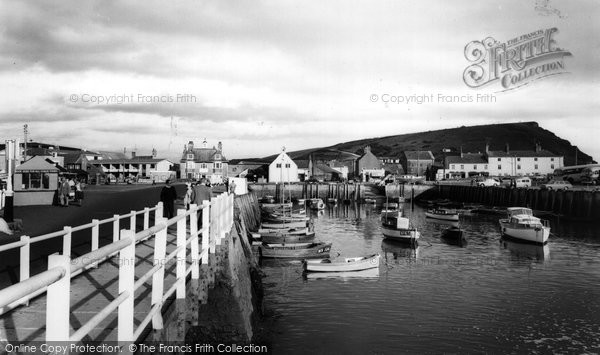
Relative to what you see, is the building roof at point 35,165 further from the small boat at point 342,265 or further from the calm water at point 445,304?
the small boat at point 342,265

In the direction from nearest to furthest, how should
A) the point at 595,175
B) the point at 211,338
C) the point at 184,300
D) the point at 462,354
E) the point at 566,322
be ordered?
the point at 184,300 → the point at 211,338 → the point at 462,354 → the point at 566,322 → the point at 595,175

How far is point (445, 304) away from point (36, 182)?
27.6 meters

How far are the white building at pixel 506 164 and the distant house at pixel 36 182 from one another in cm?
12310

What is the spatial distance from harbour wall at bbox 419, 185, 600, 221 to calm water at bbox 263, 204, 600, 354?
95.9 ft

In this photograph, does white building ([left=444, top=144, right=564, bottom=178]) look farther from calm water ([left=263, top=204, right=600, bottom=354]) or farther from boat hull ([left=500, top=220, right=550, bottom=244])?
calm water ([left=263, top=204, right=600, bottom=354])

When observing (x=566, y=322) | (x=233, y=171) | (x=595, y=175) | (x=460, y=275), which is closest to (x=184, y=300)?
(x=566, y=322)

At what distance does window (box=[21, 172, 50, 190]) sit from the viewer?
32969 mm

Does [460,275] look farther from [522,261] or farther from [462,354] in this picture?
[462,354]

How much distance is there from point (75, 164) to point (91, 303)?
11177 cm

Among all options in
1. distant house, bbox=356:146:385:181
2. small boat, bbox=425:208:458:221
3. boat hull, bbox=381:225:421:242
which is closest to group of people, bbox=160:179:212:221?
boat hull, bbox=381:225:421:242

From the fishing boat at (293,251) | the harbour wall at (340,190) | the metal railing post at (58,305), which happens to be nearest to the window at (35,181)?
the fishing boat at (293,251)

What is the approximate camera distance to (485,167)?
142125 mm

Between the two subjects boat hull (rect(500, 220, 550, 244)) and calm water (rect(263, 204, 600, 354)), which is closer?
calm water (rect(263, 204, 600, 354))

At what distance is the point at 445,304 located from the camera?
919 inches
